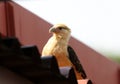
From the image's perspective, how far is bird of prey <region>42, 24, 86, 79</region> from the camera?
4.04m

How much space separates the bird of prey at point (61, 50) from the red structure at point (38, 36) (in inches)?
25.9

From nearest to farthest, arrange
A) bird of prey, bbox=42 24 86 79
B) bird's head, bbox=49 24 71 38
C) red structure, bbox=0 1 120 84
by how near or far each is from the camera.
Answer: bird of prey, bbox=42 24 86 79
bird's head, bbox=49 24 71 38
red structure, bbox=0 1 120 84

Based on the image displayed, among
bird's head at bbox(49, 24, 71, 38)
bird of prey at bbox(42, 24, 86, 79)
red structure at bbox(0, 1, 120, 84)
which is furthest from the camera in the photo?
red structure at bbox(0, 1, 120, 84)

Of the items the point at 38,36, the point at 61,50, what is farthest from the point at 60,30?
the point at 38,36

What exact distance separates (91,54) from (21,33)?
851 millimetres

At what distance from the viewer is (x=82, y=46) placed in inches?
226

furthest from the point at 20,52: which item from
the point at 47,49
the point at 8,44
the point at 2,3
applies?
the point at 2,3

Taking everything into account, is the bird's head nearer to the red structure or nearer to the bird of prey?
the bird of prey

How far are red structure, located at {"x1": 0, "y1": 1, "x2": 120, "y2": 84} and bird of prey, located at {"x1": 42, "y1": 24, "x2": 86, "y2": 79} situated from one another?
658mm

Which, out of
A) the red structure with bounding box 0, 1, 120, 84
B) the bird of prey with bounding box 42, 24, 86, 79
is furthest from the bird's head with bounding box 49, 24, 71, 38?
the red structure with bounding box 0, 1, 120, 84

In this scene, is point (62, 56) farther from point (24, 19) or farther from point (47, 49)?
point (24, 19)

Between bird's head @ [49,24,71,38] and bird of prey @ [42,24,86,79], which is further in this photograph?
bird's head @ [49,24,71,38]

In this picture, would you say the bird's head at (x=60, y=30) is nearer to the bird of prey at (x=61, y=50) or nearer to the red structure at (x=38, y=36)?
the bird of prey at (x=61, y=50)

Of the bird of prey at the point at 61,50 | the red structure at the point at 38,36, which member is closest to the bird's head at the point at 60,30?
the bird of prey at the point at 61,50
